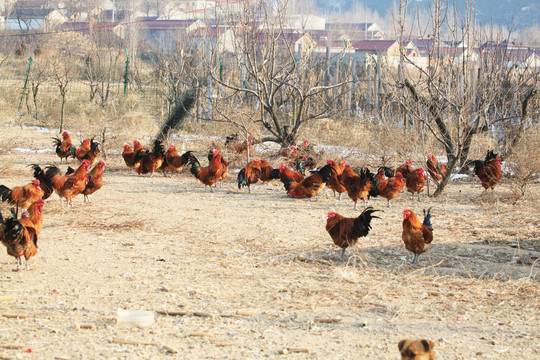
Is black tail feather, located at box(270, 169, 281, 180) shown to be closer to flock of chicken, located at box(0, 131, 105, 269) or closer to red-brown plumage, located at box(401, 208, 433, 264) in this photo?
flock of chicken, located at box(0, 131, 105, 269)

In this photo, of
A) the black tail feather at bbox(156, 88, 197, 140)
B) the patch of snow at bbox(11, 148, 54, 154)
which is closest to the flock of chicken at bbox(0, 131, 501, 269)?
the black tail feather at bbox(156, 88, 197, 140)

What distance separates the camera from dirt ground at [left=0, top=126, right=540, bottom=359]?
13.7 ft

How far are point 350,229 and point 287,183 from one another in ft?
13.0

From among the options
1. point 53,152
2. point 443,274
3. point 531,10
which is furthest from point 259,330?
point 531,10

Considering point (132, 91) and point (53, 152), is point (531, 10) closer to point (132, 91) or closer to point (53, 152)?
point (132, 91)

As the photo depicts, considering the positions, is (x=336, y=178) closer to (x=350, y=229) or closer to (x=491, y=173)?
(x=491, y=173)

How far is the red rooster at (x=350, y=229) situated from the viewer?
20.5ft

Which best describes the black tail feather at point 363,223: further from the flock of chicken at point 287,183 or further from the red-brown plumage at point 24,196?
the red-brown plumage at point 24,196

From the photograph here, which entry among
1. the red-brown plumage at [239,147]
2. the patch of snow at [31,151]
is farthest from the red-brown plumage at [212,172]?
the patch of snow at [31,151]

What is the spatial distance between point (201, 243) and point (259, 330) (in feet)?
9.40

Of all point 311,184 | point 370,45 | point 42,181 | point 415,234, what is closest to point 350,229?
point 415,234

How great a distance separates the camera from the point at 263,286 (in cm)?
548

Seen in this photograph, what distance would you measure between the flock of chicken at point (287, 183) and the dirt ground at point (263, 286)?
0.30 m

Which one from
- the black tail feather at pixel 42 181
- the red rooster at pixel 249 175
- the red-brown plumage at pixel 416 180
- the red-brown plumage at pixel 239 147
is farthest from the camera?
the red-brown plumage at pixel 239 147
